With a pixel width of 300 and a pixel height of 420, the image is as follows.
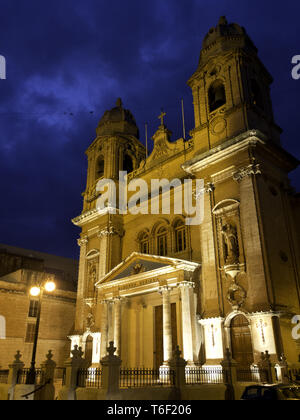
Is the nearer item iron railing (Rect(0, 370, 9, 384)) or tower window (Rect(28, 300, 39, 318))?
iron railing (Rect(0, 370, 9, 384))

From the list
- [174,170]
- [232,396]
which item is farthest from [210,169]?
[232,396]

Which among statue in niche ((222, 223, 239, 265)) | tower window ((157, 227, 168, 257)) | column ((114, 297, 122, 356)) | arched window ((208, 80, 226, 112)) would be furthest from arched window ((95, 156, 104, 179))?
statue in niche ((222, 223, 239, 265))

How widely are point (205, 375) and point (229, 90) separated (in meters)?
16.5

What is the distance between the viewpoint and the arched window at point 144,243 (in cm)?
2523

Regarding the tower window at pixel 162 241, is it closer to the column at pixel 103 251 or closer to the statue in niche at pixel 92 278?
the column at pixel 103 251

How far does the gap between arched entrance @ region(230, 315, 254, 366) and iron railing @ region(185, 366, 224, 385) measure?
1.23 meters

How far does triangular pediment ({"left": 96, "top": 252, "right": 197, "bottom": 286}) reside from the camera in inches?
792

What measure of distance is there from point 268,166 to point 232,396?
12352mm

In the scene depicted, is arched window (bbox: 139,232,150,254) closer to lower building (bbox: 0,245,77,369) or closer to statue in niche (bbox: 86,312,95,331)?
statue in niche (bbox: 86,312,95,331)

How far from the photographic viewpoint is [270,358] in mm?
15461

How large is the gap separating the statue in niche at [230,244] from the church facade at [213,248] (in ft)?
0.17

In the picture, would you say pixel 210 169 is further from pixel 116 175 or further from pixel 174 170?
pixel 116 175

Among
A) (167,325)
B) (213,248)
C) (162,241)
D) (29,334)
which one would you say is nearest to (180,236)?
(162,241)

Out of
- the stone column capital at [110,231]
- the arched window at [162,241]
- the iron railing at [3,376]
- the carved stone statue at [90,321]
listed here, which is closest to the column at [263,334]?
the arched window at [162,241]
